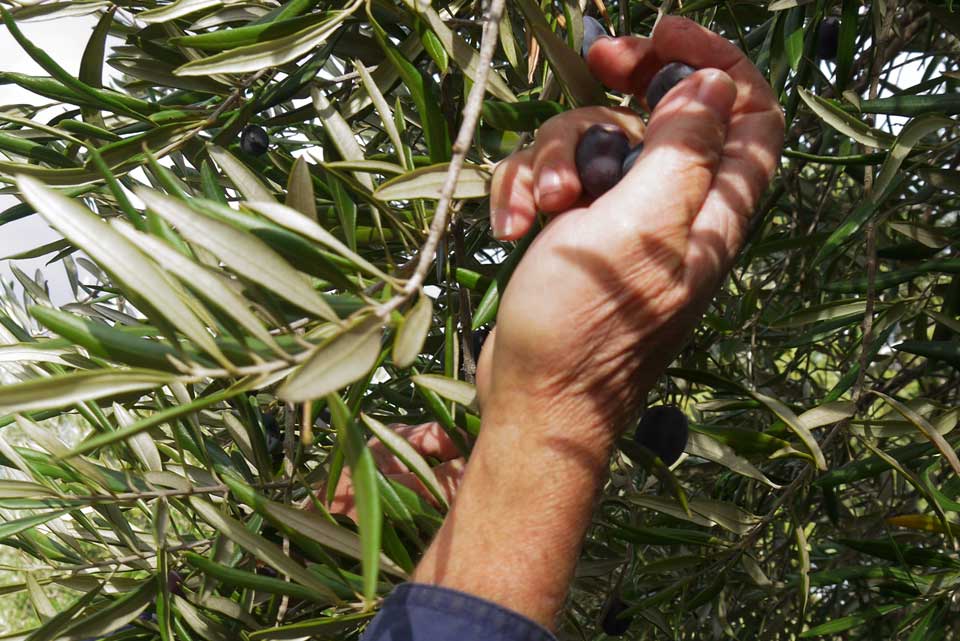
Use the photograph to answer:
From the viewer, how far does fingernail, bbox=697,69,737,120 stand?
89 centimetres

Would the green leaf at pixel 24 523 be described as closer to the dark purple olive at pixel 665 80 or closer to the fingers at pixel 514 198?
the fingers at pixel 514 198

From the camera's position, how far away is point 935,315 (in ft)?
4.08

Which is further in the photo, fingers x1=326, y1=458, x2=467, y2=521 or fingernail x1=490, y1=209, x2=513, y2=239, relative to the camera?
fingers x1=326, y1=458, x2=467, y2=521

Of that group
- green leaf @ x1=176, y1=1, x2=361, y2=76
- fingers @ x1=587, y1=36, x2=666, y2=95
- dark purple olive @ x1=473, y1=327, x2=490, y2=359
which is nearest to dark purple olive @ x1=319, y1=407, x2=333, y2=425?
dark purple olive @ x1=473, y1=327, x2=490, y2=359

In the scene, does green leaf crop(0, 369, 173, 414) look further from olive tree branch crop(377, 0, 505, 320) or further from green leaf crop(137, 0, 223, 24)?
green leaf crop(137, 0, 223, 24)

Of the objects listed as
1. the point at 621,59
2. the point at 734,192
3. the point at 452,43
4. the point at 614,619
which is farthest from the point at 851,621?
the point at 452,43

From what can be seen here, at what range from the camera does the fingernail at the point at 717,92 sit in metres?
0.89

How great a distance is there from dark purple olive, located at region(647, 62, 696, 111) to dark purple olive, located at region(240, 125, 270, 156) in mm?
543

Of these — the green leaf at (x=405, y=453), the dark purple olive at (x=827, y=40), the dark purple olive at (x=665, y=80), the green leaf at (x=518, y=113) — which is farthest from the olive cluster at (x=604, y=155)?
the dark purple olive at (x=827, y=40)

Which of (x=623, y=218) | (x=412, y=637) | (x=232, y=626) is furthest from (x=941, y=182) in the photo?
(x=232, y=626)

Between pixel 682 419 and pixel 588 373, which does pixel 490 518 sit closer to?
pixel 588 373

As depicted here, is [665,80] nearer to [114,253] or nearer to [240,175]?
[240,175]

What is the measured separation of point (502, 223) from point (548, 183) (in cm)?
6

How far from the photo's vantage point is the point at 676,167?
868 millimetres
